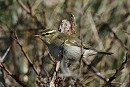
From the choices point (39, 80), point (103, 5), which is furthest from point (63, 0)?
point (39, 80)

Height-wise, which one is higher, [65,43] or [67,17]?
[67,17]

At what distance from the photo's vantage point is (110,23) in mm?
4746

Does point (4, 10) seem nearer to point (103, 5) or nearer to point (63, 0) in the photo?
point (63, 0)

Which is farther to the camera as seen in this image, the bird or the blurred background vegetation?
the blurred background vegetation

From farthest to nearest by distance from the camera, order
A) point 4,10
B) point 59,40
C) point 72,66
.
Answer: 1. point 4,10
2. point 72,66
3. point 59,40

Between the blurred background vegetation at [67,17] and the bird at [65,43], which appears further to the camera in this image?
the blurred background vegetation at [67,17]

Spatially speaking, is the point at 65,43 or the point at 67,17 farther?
the point at 67,17

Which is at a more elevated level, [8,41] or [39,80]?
[8,41]

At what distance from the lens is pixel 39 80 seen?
2.33m

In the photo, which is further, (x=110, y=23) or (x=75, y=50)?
(x=110, y=23)

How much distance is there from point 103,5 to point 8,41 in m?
2.11

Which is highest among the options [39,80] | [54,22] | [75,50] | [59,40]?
[54,22]

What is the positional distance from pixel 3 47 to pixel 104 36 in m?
2.09

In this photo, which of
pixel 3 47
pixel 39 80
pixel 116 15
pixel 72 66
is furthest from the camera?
pixel 116 15
